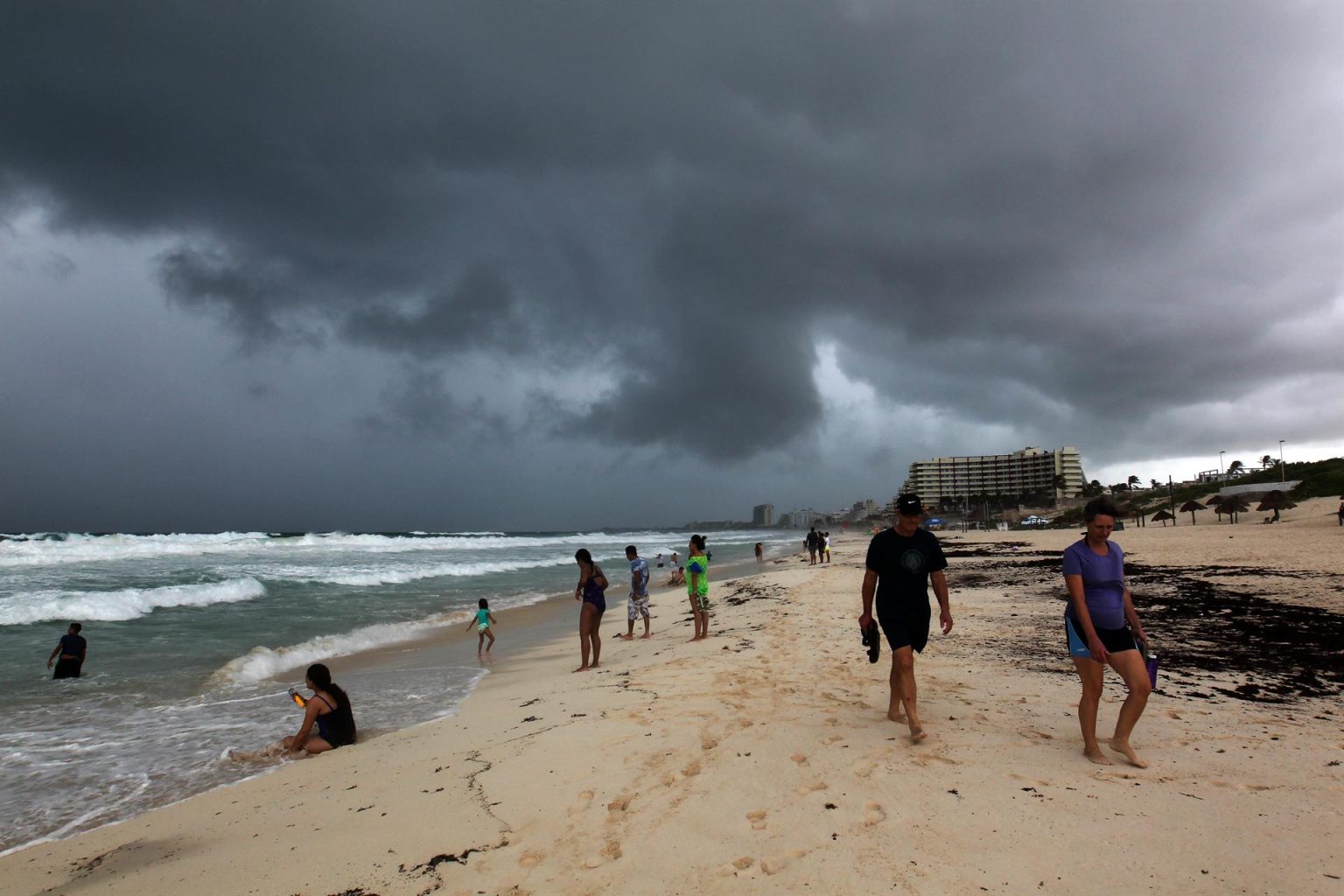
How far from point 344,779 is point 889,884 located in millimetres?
4648

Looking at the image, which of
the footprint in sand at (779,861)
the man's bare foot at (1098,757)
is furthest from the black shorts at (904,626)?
the footprint in sand at (779,861)

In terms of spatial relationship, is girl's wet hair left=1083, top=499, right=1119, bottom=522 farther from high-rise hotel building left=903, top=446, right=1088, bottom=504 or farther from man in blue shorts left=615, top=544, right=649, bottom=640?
high-rise hotel building left=903, top=446, right=1088, bottom=504

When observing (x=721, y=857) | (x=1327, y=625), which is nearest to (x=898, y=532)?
(x=721, y=857)

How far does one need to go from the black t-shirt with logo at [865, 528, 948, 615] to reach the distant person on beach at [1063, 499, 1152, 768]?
3.06 feet

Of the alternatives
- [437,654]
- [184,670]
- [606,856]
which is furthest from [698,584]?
[184,670]

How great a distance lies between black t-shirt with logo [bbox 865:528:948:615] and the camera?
16.1ft

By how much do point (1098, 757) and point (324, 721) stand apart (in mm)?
7136

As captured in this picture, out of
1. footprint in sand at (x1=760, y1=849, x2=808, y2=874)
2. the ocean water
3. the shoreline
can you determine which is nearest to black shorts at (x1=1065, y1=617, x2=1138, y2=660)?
footprint in sand at (x1=760, y1=849, x2=808, y2=874)

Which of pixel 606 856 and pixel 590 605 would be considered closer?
pixel 606 856

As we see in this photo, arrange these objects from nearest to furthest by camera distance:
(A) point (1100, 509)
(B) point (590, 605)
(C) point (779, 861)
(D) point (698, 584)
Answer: (C) point (779, 861)
(A) point (1100, 509)
(B) point (590, 605)
(D) point (698, 584)

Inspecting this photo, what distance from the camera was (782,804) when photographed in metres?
3.89

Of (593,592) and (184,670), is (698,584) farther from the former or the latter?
(184,670)

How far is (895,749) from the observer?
466 cm

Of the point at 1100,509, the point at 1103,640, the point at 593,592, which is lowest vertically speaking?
the point at 593,592
